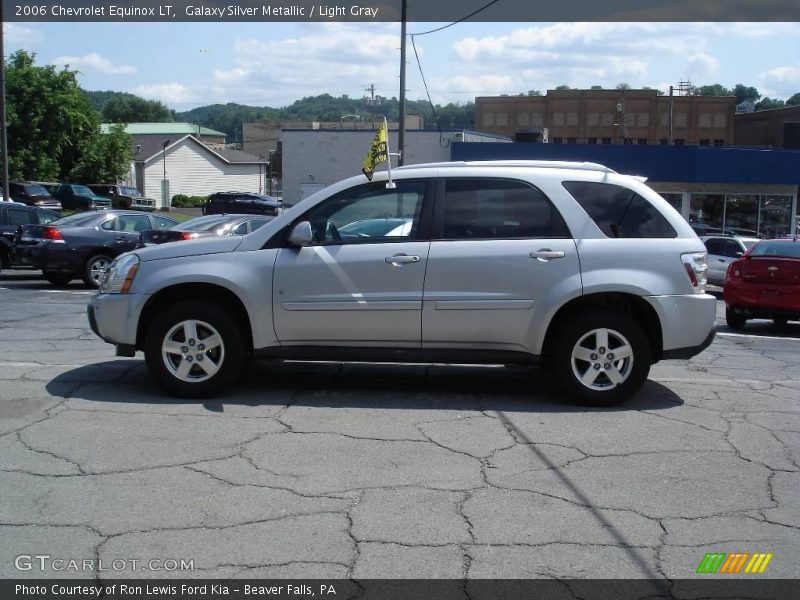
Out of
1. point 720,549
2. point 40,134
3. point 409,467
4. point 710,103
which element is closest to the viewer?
point 720,549

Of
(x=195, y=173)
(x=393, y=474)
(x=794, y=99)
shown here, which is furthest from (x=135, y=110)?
(x=393, y=474)

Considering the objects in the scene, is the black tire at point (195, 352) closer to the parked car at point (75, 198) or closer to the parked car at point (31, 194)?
the parked car at point (31, 194)

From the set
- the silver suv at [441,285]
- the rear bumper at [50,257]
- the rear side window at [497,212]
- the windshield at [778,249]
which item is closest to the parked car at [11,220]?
the rear bumper at [50,257]

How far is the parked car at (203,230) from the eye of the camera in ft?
54.1

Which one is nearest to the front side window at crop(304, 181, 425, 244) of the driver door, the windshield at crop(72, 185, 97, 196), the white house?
the driver door

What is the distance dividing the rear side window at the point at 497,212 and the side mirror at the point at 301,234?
Result: 3.64 ft

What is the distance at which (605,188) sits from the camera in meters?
7.31

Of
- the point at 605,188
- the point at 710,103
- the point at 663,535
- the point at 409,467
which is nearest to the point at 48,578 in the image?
the point at 409,467

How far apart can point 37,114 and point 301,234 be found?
47.0m

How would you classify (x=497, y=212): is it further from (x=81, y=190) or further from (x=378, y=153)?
(x=81, y=190)

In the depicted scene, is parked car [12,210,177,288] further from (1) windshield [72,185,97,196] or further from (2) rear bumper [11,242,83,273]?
(1) windshield [72,185,97,196]

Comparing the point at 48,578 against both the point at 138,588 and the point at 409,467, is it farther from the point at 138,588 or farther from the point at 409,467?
the point at 409,467

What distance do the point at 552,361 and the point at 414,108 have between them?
85920 millimetres

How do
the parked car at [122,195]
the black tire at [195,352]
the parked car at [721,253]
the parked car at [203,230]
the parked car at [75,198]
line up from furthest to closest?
1. the parked car at [122,195]
2. the parked car at [75,198]
3. the parked car at [721,253]
4. the parked car at [203,230]
5. the black tire at [195,352]
